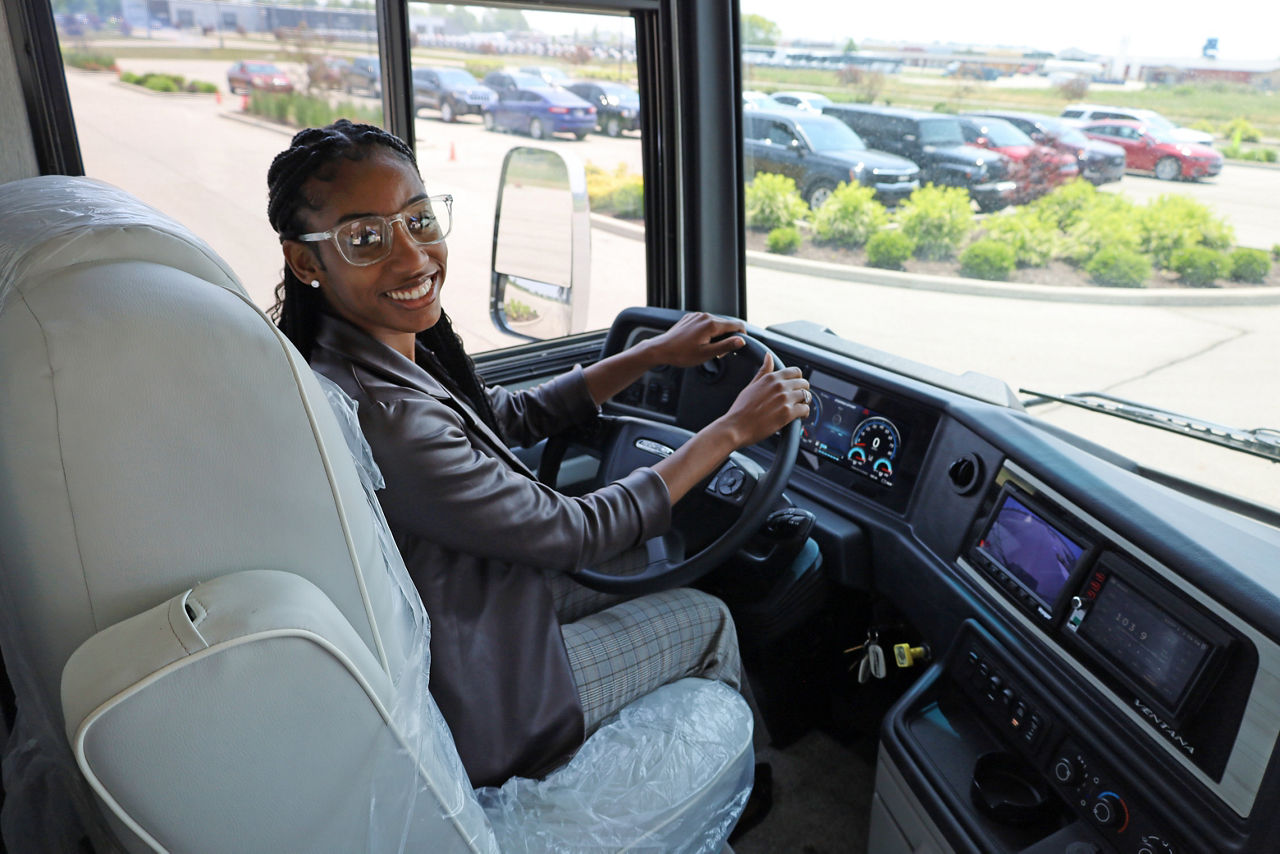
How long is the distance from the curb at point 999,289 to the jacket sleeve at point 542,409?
0.80m

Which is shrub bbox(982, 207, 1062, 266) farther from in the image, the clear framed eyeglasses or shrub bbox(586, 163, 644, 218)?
the clear framed eyeglasses

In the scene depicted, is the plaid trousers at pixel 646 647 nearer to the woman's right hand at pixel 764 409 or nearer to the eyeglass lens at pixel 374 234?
the woman's right hand at pixel 764 409

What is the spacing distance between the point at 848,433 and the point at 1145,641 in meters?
0.74

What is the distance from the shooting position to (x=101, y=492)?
2.01ft

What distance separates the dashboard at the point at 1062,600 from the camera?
108 centimetres

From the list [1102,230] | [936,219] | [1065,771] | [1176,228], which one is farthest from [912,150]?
[1065,771]

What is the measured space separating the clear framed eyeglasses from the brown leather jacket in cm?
11

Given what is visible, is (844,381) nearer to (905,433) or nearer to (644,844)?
(905,433)

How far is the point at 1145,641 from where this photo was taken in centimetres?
119

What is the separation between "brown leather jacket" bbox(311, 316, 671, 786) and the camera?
1161 mm

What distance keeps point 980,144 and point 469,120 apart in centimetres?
122

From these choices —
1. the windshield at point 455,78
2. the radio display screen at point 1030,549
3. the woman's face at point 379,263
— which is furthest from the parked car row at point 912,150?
the woman's face at point 379,263

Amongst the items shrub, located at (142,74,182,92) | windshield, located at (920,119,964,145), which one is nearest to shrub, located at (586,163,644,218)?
windshield, located at (920,119,964,145)

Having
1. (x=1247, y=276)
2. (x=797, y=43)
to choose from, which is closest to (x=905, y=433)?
(x=1247, y=276)
